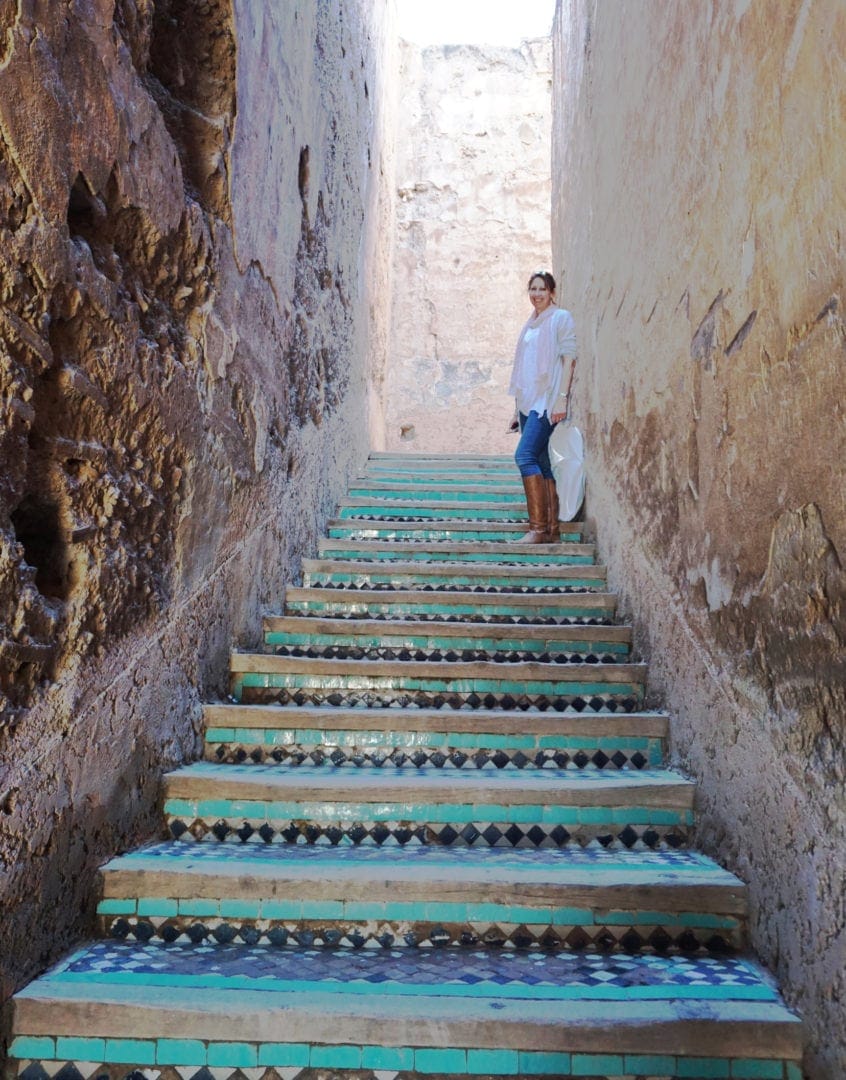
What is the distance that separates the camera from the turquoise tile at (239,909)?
1.98 metres

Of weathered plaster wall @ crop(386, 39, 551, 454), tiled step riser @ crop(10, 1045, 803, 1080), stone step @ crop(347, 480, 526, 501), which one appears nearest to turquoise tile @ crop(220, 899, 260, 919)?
tiled step riser @ crop(10, 1045, 803, 1080)

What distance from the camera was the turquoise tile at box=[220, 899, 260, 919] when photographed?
6.49 feet

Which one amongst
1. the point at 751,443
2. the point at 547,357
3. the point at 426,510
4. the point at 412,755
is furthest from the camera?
the point at 426,510

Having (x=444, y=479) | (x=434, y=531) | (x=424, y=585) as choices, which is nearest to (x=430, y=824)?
(x=424, y=585)

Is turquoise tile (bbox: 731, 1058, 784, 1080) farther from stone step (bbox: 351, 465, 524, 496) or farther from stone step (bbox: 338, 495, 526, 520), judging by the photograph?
stone step (bbox: 351, 465, 524, 496)

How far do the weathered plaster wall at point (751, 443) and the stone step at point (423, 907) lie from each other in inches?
6.2

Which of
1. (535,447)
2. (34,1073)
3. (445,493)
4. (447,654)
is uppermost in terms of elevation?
(535,447)

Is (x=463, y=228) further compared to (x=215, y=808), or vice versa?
(x=463, y=228)

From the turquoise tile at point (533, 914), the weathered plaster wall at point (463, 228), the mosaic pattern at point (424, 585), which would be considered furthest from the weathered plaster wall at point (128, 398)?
the weathered plaster wall at point (463, 228)

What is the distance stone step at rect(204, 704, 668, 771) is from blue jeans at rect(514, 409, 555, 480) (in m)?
2.06

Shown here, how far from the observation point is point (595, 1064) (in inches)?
62.6

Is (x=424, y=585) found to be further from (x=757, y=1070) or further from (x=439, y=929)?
(x=757, y=1070)

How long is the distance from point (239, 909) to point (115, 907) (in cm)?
28

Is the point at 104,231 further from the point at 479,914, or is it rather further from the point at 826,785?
the point at 826,785
